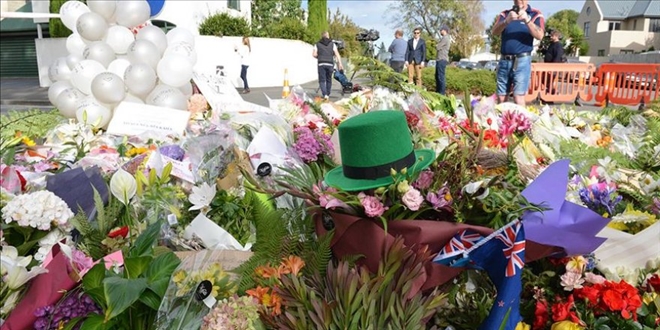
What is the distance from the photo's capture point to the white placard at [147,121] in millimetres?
3148

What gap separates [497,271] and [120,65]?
12.5 ft

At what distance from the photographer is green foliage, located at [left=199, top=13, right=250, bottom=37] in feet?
56.6

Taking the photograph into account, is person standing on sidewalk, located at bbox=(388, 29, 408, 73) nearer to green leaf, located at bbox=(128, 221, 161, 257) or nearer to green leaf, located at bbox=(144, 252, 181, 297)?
green leaf, located at bbox=(128, 221, 161, 257)

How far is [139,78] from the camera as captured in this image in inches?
156

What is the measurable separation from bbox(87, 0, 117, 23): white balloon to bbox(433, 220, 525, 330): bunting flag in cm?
443

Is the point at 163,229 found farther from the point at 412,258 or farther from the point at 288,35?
the point at 288,35

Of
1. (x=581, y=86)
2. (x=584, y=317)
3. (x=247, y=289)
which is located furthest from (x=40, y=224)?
(x=581, y=86)

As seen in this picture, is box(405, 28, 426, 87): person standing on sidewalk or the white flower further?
box(405, 28, 426, 87): person standing on sidewalk

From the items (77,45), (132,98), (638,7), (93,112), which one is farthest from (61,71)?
(638,7)

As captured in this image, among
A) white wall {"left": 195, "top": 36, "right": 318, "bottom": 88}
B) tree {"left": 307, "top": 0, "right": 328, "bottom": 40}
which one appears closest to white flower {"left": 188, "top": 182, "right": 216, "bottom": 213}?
white wall {"left": 195, "top": 36, "right": 318, "bottom": 88}

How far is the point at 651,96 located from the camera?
323 inches

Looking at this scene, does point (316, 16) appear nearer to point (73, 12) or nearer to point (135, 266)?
point (73, 12)

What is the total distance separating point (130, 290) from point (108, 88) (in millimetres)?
3001

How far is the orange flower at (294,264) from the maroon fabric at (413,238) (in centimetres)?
12
